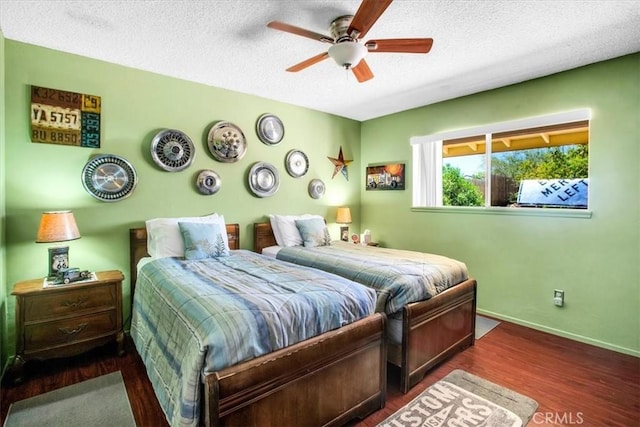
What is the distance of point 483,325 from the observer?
11.2 ft

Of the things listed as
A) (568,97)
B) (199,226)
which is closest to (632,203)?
(568,97)

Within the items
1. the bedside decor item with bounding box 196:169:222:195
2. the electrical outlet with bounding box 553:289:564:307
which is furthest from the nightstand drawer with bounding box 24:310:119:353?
the electrical outlet with bounding box 553:289:564:307

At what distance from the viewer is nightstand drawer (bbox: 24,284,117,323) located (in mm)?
2291

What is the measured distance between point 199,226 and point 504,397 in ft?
9.13

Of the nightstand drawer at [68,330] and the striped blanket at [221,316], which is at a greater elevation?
the striped blanket at [221,316]

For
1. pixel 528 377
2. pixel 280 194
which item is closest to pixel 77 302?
pixel 280 194

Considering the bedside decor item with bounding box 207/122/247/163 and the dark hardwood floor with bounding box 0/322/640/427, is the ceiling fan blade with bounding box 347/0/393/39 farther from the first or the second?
the dark hardwood floor with bounding box 0/322/640/427

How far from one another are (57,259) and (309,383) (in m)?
2.34

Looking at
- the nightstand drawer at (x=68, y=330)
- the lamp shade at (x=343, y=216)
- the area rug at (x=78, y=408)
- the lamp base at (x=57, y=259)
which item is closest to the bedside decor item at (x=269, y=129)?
the lamp shade at (x=343, y=216)

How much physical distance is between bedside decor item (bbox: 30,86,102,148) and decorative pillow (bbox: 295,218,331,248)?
2.22 m

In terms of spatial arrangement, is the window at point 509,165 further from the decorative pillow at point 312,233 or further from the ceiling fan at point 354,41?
the ceiling fan at point 354,41

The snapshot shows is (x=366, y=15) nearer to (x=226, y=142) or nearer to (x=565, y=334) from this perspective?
(x=226, y=142)

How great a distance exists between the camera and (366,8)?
177 cm

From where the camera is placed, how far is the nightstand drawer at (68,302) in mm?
2291
